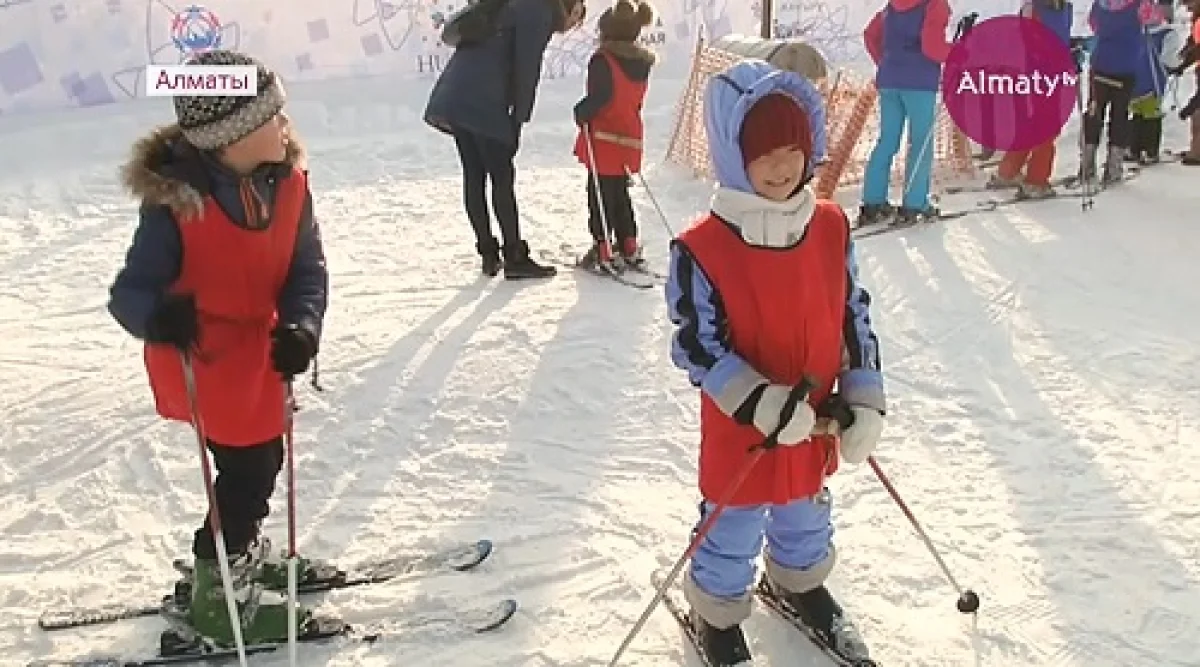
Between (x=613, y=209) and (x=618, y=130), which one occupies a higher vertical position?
(x=618, y=130)

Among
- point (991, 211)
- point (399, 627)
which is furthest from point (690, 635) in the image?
point (991, 211)

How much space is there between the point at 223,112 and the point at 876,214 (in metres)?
4.86

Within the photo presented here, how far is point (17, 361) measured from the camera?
494cm

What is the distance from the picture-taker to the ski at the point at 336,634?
9.65 feet

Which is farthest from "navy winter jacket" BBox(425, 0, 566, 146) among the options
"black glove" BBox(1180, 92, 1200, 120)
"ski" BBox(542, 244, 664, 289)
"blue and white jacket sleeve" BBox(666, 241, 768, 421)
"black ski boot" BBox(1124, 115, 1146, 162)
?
"black glove" BBox(1180, 92, 1200, 120)

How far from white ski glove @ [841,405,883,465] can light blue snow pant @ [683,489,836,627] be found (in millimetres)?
230

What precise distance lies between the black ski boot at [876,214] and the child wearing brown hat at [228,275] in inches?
179

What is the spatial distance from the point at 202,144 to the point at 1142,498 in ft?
9.55

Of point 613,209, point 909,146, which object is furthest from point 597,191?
point 909,146

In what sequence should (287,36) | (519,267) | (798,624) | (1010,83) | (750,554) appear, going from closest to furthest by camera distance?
1. (750,554)
2. (798,624)
3. (519,267)
4. (1010,83)
5. (287,36)

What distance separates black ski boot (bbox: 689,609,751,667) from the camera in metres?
2.82

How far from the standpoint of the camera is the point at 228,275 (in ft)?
8.46

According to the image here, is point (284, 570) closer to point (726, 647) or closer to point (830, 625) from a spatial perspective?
point (726, 647)

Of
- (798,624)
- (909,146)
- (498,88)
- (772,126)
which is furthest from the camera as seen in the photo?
(909,146)
